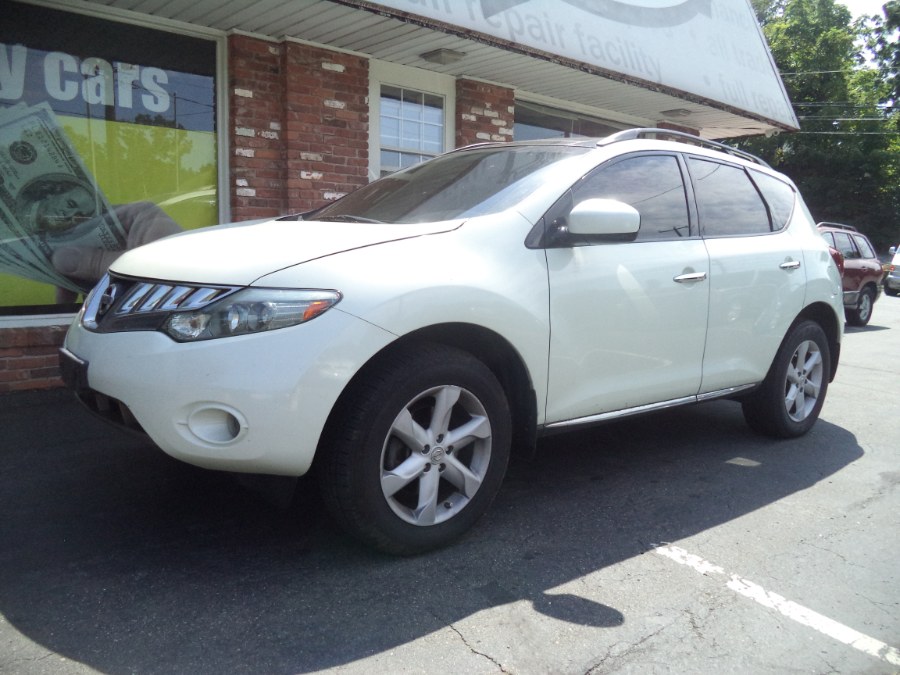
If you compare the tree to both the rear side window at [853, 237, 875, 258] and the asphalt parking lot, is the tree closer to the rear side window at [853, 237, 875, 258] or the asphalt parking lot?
the rear side window at [853, 237, 875, 258]

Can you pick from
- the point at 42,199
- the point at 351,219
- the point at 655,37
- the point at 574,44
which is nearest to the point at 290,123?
the point at 42,199

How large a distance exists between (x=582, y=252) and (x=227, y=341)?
1612 mm

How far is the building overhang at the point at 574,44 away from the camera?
594 centimetres

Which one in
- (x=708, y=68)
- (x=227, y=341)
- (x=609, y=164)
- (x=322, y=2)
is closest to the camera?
(x=227, y=341)

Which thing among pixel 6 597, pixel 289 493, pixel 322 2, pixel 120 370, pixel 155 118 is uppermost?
pixel 322 2

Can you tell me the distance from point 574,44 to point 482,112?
1.37 metres

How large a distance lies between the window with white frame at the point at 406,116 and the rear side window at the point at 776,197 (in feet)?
13.3

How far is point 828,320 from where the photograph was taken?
495 centimetres

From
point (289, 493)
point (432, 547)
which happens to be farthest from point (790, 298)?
point (289, 493)

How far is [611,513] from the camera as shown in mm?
3514

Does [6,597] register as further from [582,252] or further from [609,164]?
[609,164]

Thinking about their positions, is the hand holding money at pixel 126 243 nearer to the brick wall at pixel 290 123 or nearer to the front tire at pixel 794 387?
the brick wall at pixel 290 123

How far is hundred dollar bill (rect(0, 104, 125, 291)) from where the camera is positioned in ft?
18.6

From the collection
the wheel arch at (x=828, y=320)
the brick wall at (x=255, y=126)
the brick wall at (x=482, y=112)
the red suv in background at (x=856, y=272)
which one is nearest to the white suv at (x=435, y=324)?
the wheel arch at (x=828, y=320)
